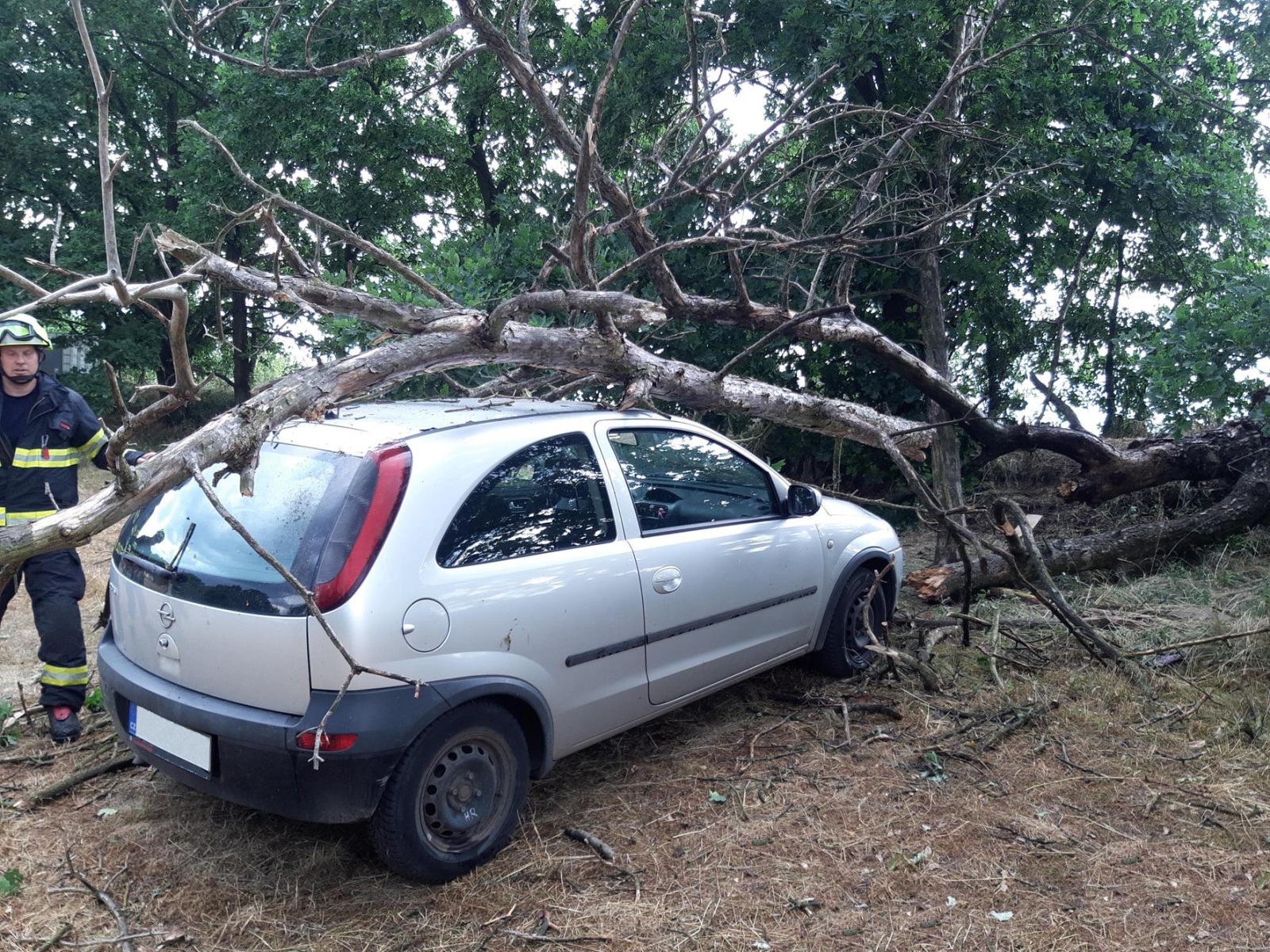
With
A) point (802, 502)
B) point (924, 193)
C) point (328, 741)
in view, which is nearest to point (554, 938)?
point (328, 741)

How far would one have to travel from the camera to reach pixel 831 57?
778cm

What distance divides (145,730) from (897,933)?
2.57 m

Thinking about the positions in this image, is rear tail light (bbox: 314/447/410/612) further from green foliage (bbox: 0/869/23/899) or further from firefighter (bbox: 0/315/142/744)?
firefighter (bbox: 0/315/142/744)

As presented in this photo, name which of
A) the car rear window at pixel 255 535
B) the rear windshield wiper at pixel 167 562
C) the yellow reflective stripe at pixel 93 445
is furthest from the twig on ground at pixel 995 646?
the yellow reflective stripe at pixel 93 445

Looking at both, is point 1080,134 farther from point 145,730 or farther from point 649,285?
point 145,730

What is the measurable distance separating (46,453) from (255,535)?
1968 mm

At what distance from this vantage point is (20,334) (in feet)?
A: 14.0

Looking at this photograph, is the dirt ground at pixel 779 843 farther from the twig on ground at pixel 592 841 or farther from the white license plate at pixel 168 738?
the white license plate at pixel 168 738

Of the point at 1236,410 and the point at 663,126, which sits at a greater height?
the point at 663,126

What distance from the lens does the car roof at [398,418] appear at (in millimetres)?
3301

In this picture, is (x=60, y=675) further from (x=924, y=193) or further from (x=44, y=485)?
(x=924, y=193)

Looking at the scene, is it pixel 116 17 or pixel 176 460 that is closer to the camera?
pixel 176 460

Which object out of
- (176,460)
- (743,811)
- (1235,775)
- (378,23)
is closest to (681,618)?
(743,811)

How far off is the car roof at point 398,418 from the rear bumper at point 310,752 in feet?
2.76
